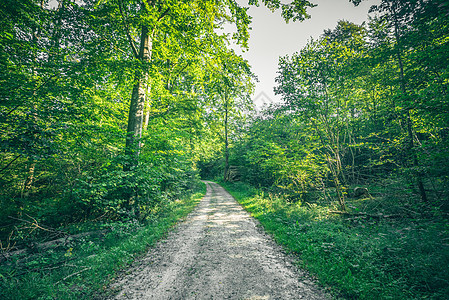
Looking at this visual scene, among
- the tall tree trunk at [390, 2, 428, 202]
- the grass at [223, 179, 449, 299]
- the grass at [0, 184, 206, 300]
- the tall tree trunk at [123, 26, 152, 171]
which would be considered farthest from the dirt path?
the tall tree trunk at [390, 2, 428, 202]

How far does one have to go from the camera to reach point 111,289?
3164mm

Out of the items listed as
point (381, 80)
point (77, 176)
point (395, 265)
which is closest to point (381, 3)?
point (381, 80)

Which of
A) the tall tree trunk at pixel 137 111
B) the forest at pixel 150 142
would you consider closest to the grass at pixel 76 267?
the forest at pixel 150 142

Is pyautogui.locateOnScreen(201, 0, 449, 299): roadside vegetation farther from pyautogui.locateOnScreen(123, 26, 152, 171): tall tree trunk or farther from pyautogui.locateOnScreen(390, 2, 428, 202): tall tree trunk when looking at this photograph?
pyautogui.locateOnScreen(123, 26, 152, 171): tall tree trunk

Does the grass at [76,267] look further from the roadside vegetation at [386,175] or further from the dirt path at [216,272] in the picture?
the roadside vegetation at [386,175]

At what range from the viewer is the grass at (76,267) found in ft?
9.40

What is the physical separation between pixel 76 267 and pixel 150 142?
5046 mm

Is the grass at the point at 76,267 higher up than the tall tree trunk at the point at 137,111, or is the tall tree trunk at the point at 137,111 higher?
the tall tree trunk at the point at 137,111

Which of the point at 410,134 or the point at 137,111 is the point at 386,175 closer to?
the point at 410,134

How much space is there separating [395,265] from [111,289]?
617cm

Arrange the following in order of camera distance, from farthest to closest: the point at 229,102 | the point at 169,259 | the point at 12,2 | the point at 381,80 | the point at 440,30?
the point at 229,102, the point at 381,80, the point at 440,30, the point at 169,259, the point at 12,2

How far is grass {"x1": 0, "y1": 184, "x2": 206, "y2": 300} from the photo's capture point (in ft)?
9.40

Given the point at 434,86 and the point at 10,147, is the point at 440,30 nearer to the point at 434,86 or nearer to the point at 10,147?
the point at 434,86

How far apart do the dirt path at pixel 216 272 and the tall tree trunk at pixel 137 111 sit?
12.4ft
